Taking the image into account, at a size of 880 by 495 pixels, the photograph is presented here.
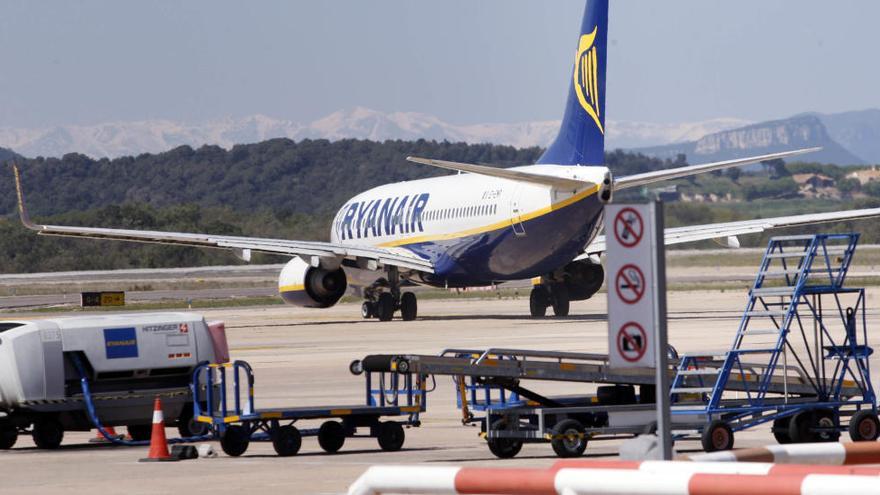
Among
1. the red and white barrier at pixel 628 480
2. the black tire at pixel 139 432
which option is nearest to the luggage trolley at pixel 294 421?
the black tire at pixel 139 432

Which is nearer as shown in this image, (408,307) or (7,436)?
(7,436)

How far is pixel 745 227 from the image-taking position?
48.3 metres

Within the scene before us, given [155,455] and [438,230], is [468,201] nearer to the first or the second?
[438,230]

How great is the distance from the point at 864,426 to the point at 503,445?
148 inches

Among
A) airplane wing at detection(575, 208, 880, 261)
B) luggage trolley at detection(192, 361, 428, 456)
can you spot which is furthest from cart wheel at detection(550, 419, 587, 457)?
airplane wing at detection(575, 208, 880, 261)

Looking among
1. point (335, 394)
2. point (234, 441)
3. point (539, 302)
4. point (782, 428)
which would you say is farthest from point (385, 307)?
point (782, 428)

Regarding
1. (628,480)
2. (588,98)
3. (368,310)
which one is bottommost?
(628,480)

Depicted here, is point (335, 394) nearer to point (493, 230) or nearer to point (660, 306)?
point (660, 306)

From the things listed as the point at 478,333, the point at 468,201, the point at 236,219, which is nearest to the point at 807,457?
the point at 478,333

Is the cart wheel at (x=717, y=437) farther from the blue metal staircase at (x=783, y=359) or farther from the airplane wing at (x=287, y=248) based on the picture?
the airplane wing at (x=287, y=248)

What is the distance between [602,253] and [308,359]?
16568 mm

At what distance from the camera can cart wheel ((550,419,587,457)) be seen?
16867mm

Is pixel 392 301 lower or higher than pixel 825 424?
higher

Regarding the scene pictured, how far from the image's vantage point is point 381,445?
60.4 feet
